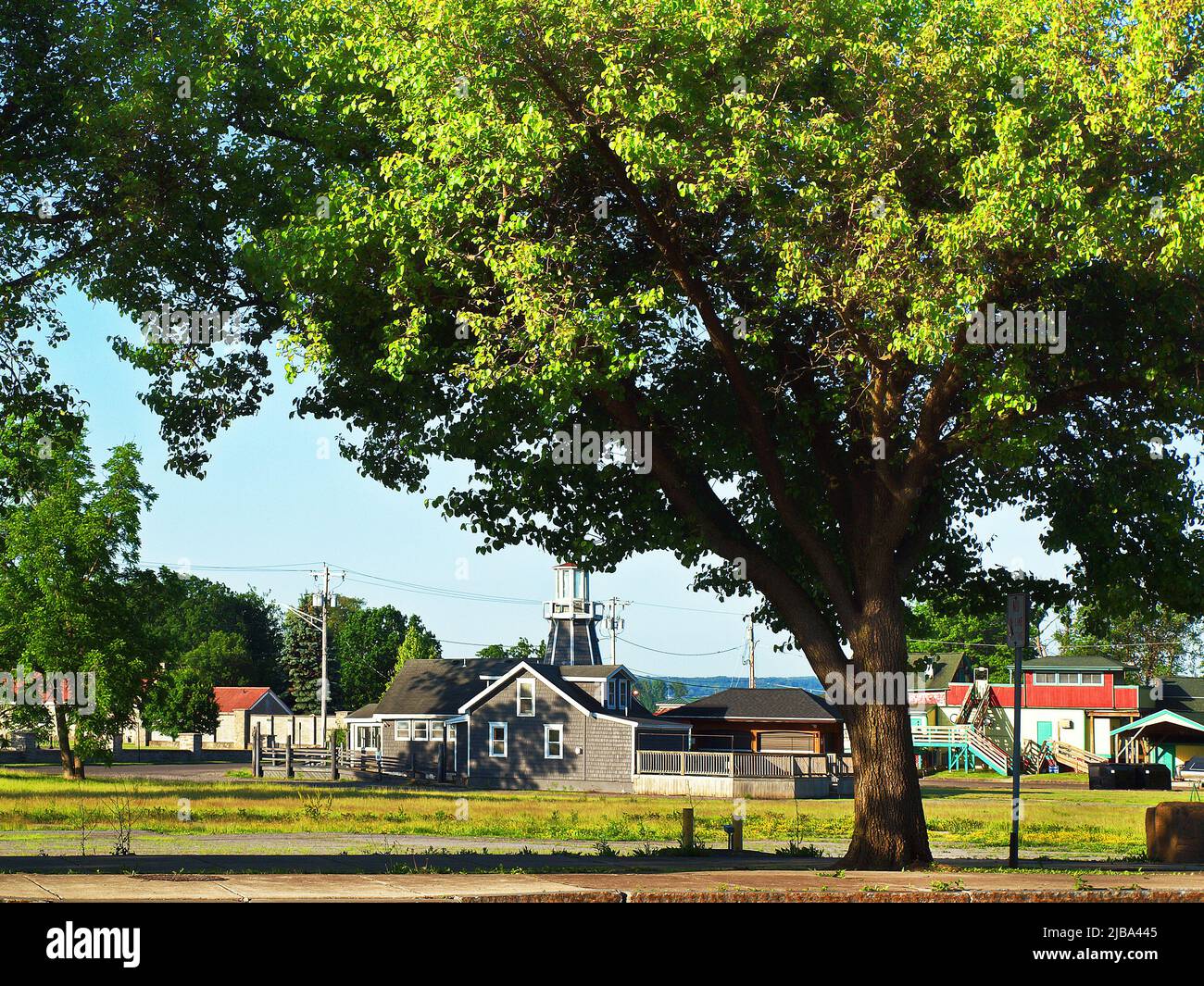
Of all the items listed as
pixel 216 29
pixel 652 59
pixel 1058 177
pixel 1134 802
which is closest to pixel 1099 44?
pixel 1058 177

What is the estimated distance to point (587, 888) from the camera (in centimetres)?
1146

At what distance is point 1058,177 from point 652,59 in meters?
4.83

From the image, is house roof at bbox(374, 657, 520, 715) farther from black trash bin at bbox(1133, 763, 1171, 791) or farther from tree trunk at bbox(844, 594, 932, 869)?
tree trunk at bbox(844, 594, 932, 869)

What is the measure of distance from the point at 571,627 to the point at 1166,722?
35715 millimetres

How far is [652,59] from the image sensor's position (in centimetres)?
1555

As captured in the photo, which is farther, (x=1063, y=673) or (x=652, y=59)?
(x=1063, y=673)

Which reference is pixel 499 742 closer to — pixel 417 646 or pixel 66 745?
pixel 66 745

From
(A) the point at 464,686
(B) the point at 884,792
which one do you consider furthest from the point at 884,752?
(A) the point at 464,686

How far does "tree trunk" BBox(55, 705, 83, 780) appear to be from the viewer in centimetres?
4972

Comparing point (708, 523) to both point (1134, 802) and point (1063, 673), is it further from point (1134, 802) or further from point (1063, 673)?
point (1063, 673)

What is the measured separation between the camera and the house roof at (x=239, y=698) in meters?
112

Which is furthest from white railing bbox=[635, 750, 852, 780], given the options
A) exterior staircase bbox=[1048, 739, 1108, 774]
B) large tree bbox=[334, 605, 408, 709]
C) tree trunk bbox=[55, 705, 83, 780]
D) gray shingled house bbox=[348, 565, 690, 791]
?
large tree bbox=[334, 605, 408, 709]

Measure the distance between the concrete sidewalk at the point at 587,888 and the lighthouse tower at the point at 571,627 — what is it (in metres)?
63.3

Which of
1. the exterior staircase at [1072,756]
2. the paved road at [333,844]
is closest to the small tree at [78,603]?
the paved road at [333,844]
